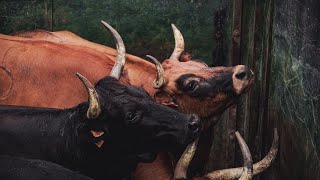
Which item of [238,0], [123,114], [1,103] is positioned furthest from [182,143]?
[238,0]

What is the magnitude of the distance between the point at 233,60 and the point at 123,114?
248 centimetres

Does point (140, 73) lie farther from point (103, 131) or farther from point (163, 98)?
point (103, 131)

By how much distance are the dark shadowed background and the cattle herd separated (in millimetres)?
450

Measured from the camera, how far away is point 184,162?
7.12 metres

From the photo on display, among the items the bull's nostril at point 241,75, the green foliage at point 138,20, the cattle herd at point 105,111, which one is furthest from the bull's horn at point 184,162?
the green foliage at point 138,20

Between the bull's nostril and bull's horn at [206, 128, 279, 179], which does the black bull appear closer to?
bull's horn at [206, 128, 279, 179]

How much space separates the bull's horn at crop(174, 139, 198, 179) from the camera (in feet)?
23.3

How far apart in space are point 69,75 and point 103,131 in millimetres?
1155

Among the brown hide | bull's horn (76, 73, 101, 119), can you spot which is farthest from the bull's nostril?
bull's horn (76, 73, 101, 119)

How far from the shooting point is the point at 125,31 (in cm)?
941

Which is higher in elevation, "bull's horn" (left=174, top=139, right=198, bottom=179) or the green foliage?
the green foliage

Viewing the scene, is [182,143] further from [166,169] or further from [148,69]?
[148,69]

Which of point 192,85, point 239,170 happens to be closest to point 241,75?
point 192,85

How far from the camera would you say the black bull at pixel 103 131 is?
Result: 6820 mm
